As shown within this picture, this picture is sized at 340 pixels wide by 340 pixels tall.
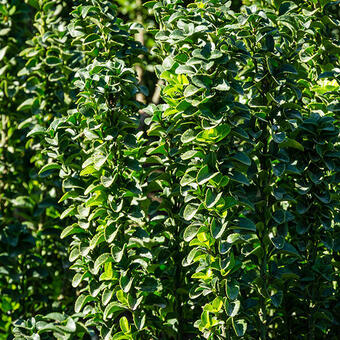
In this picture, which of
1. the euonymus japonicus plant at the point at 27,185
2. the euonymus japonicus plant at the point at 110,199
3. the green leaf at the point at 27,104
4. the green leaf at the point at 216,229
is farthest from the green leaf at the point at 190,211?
the green leaf at the point at 27,104

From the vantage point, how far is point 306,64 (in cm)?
317

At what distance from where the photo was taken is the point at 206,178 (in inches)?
90.7

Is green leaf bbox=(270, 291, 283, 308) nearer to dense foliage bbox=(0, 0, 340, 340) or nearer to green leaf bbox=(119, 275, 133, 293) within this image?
dense foliage bbox=(0, 0, 340, 340)

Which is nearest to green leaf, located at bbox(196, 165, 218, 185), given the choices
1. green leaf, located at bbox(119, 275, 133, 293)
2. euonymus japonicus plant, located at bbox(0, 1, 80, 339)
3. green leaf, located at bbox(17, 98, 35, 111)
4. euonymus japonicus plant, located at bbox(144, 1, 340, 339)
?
euonymus japonicus plant, located at bbox(144, 1, 340, 339)

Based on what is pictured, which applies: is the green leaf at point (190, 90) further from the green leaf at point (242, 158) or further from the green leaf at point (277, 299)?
the green leaf at point (277, 299)

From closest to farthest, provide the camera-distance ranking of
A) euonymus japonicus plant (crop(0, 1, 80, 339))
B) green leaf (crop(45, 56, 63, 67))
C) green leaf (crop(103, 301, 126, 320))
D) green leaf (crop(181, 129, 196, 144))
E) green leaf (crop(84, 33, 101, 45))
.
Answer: green leaf (crop(181, 129, 196, 144)) < green leaf (crop(103, 301, 126, 320)) < green leaf (crop(84, 33, 101, 45)) < green leaf (crop(45, 56, 63, 67)) < euonymus japonicus plant (crop(0, 1, 80, 339))

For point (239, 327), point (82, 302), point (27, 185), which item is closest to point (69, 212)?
point (82, 302)

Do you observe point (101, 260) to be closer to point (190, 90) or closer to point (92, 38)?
point (190, 90)

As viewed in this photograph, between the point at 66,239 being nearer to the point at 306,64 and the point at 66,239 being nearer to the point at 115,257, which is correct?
the point at 115,257

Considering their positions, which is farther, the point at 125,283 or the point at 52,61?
the point at 52,61

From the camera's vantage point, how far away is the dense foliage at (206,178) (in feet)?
7.86

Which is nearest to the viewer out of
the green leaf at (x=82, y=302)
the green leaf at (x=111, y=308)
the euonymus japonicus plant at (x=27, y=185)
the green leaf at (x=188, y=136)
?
the green leaf at (x=188, y=136)

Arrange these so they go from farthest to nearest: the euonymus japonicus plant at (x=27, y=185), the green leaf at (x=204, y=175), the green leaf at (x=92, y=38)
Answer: the euonymus japonicus plant at (x=27, y=185)
the green leaf at (x=92, y=38)
the green leaf at (x=204, y=175)

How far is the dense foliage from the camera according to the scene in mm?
2396
